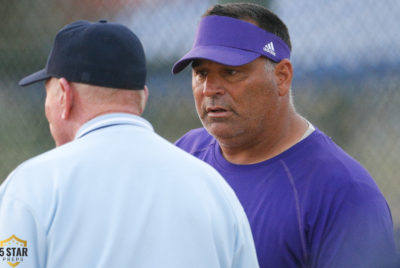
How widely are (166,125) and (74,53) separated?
6.28 ft

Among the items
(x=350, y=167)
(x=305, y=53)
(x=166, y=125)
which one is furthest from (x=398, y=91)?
(x=350, y=167)

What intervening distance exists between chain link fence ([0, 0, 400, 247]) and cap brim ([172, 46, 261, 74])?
A: 1096mm

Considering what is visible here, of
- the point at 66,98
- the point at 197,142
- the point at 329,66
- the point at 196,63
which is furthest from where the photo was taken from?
the point at 329,66

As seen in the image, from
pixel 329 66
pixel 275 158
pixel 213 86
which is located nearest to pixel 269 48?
pixel 213 86

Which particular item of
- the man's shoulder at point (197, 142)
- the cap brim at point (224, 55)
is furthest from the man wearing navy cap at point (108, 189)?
the man's shoulder at point (197, 142)

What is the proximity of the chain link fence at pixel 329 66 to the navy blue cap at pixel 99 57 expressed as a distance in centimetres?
174

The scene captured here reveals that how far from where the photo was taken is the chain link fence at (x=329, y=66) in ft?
10.1

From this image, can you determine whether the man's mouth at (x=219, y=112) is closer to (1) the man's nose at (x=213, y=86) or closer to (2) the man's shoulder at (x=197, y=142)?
(1) the man's nose at (x=213, y=86)

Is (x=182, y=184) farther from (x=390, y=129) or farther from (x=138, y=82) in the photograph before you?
(x=390, y=129)

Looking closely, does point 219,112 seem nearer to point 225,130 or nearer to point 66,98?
point 225,130

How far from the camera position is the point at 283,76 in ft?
6.98

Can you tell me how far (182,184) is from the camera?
138 centimetres

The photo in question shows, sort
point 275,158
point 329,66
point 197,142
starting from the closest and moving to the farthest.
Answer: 1. point 275,158
2. point 197,142
3. point 329,66

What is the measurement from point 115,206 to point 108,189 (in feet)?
0.13
